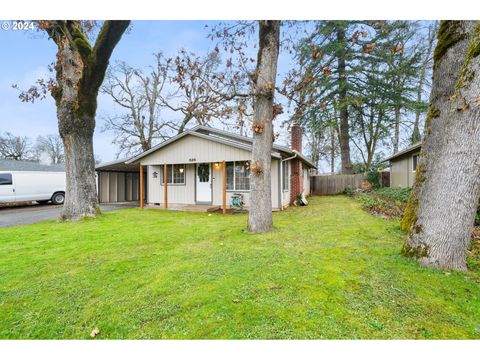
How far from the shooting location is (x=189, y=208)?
10.4 metres

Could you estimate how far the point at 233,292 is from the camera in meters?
2.64

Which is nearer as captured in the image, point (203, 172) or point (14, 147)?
point (203, 172)

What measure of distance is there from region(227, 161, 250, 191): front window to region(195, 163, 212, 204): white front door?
977mm

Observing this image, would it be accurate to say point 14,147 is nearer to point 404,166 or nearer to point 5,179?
point 5,179

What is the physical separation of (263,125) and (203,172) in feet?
19.9

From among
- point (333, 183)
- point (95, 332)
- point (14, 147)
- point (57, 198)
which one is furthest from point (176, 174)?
point (14, 147)

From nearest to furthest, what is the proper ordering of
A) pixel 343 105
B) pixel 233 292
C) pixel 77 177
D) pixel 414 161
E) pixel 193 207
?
1. pixel 233 292
2. pixel 77 177
3. pixel 193 207
4. pixel 414 161
5. pixel 343 105

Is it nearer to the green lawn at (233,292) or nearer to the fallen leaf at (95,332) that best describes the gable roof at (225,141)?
the green lawn at (233,292)

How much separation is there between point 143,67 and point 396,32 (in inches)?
744

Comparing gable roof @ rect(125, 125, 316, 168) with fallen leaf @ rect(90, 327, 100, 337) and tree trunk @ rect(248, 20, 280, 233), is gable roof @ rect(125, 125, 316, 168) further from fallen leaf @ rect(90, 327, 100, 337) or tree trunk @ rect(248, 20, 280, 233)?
fallen leaf @ rect(90, 327, 100, 337)

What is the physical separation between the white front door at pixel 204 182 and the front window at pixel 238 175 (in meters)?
0.98

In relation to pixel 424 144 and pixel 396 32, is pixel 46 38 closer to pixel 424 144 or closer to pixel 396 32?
pixel 424 144

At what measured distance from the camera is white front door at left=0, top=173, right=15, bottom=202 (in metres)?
10.8
